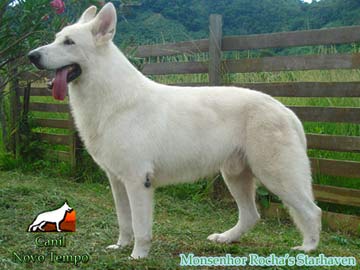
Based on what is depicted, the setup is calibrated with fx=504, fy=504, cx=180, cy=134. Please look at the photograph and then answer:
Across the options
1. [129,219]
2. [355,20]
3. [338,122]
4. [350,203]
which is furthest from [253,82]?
[355,20]

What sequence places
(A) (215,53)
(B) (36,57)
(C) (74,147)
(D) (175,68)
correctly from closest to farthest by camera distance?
1. (B) (36,57)
2. (A) (215,53)
3. (D) (175,68)
4. (C) (74,147)

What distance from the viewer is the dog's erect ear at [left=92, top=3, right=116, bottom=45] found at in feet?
12.5

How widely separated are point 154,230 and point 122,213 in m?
0.82

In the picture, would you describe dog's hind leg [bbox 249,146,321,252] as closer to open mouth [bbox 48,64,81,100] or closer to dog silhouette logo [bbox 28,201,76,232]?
open mouth [bbox 48,64,81,100]

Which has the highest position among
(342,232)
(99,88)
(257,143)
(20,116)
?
(99,88)

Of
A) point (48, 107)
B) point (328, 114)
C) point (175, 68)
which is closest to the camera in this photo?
point (328, 114)

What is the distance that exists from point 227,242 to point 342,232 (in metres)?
1.50

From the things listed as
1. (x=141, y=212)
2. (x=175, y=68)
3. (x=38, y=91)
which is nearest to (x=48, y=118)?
(x=38, y=91)

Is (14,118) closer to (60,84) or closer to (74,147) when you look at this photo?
(74,147)

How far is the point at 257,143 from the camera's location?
13.2 feet

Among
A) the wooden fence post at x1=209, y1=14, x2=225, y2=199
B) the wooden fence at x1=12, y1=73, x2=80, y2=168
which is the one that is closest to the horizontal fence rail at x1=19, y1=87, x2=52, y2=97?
the wooden fence at x1=12, y1=73, x2=80, y2=168

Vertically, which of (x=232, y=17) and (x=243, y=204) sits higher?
(x=232, y=17)

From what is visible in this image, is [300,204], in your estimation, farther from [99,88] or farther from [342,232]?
[99,88]

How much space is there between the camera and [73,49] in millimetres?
3773
